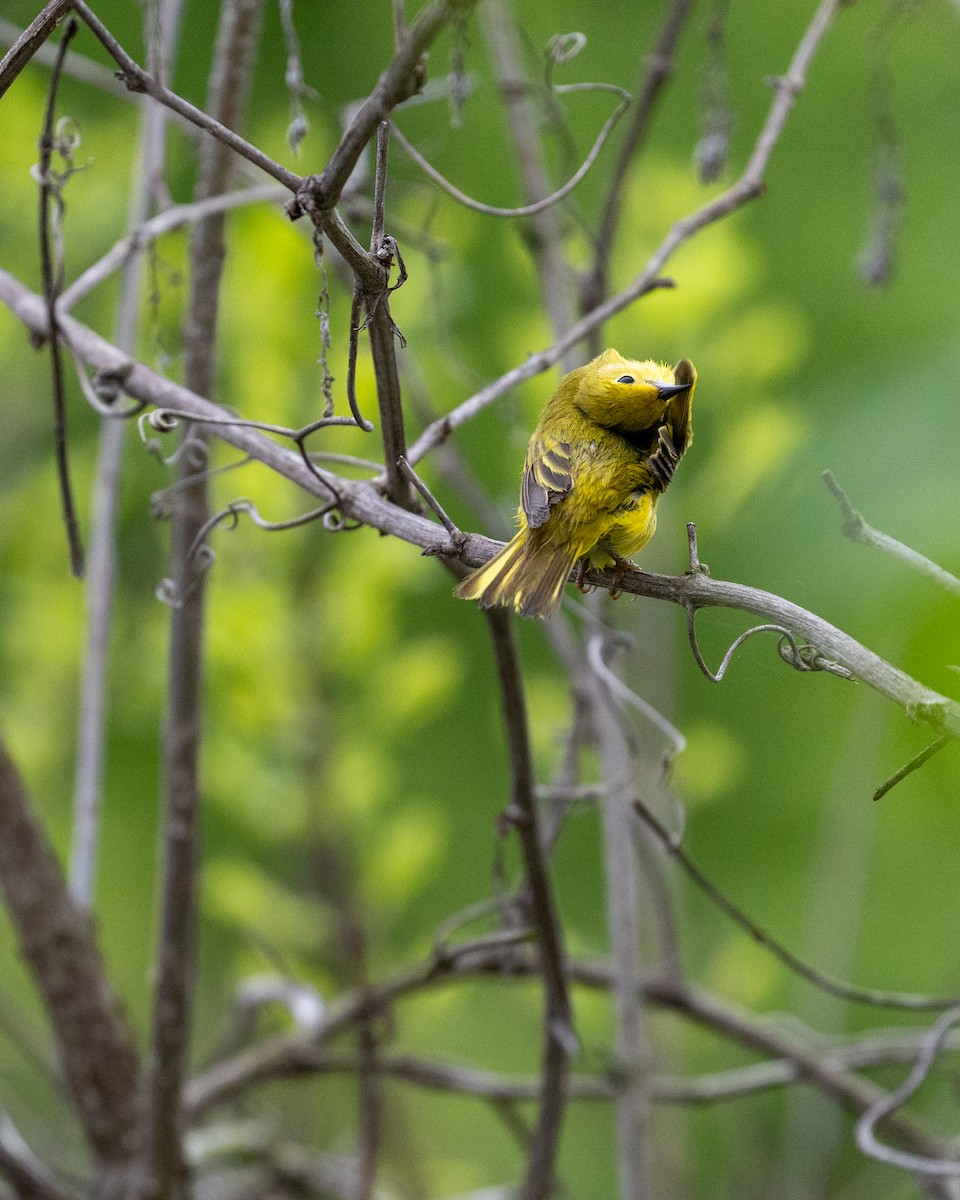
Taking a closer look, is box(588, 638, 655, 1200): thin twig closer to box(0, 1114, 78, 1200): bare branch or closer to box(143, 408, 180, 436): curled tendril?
box(143, 408, 180, 436): curled tendril

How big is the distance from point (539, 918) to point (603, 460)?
497 mm

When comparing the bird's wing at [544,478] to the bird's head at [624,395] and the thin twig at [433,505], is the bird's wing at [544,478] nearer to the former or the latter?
the bird's head at [624,395]

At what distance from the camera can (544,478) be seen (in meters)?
1.37

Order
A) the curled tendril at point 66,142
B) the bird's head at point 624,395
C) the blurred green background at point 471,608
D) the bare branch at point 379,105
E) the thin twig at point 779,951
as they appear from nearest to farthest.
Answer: the bare branch at point 379,105
the curled tendril at point 66,142
the thin twig at point 779,951
the bird's head at point 624,395
the blurred green background at point 471,608

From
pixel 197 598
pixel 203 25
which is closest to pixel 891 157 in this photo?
pixel 197 598

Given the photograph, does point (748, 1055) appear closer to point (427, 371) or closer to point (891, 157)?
point (427, 371)

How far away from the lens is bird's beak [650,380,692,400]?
1.33 metres

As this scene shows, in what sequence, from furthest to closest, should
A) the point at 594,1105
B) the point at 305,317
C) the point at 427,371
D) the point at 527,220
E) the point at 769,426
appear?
the point at 594,1105, the point at 427,371, the point at 305,317, the point at 769,426, the point at 527,220

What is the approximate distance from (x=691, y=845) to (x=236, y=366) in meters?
1.64

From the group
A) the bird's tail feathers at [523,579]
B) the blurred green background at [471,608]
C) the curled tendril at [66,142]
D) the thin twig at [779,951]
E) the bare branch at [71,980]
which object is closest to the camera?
the bird's tail feathers at [523,579]

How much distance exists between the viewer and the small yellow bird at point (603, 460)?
131 cm

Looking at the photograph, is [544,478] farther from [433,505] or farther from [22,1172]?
[22,1172]

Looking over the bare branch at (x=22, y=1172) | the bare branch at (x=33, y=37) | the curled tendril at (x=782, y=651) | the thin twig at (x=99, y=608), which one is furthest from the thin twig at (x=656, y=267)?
the bare branch at (x=22, y=1172)

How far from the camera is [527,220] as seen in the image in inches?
69.4
